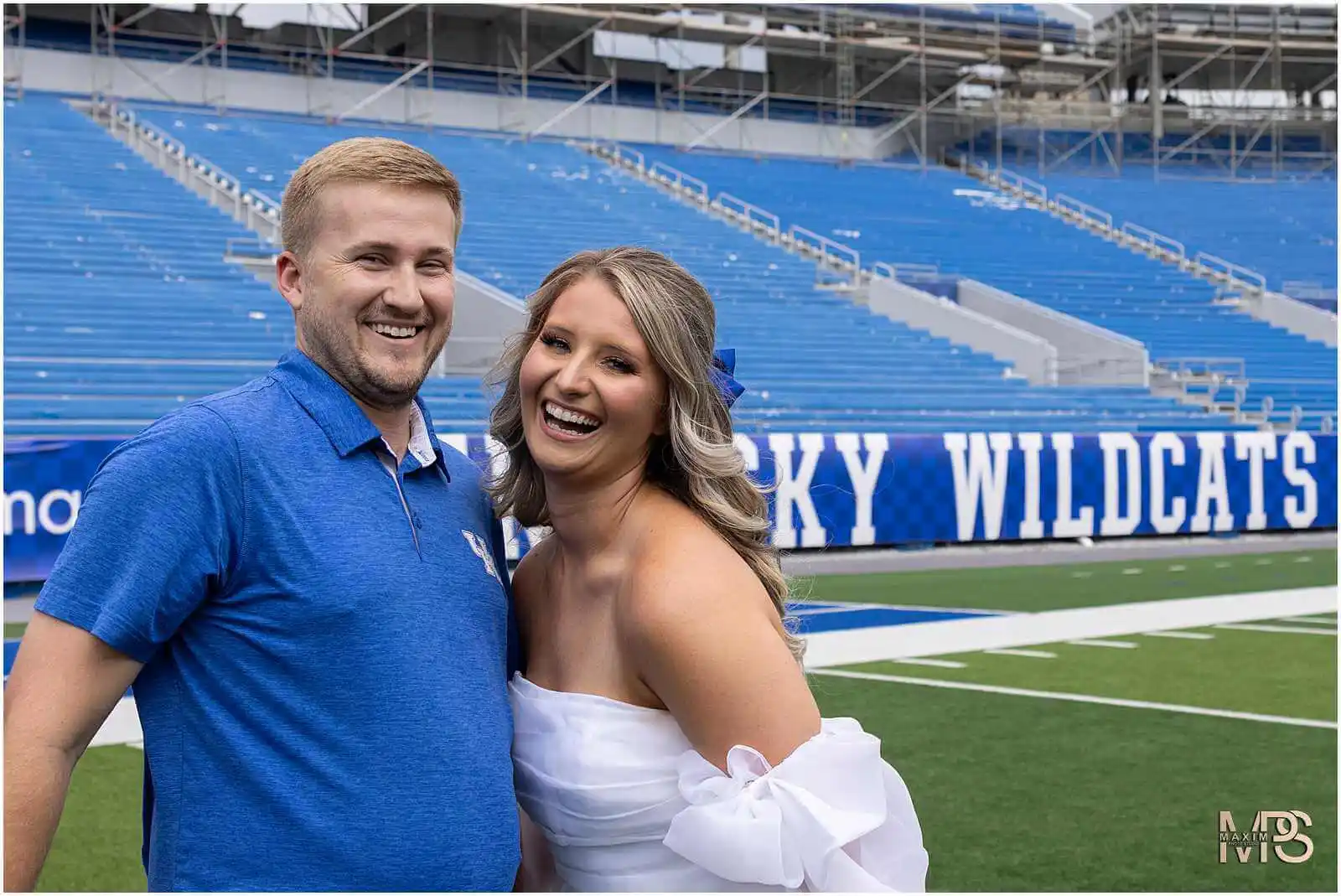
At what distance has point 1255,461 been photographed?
1416 centimetres

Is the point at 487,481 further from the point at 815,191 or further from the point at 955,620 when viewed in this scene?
the point at 815,191

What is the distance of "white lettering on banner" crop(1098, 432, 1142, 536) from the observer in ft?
43.7

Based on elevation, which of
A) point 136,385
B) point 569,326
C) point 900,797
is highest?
point 569,326

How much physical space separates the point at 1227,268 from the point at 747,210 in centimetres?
813

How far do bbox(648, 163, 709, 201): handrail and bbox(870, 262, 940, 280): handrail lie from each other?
364 centimetres

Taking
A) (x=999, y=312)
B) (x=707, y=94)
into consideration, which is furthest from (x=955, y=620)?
(x=707, y=94)

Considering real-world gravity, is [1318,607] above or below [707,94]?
below

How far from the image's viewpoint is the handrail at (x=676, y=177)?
24344 mm

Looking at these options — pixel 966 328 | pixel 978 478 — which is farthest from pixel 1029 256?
pixel 978 478

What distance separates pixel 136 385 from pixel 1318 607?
8770mm

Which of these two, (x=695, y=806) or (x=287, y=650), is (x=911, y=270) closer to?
(x=695, y=806)

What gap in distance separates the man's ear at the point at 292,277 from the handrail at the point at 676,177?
876 inches

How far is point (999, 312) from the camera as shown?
2072 centimetres

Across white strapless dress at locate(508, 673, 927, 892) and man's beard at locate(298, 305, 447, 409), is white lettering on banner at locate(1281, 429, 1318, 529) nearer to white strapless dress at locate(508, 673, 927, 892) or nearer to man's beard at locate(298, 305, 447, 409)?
white strapless dress at locate(508, 673, 927, 892)
